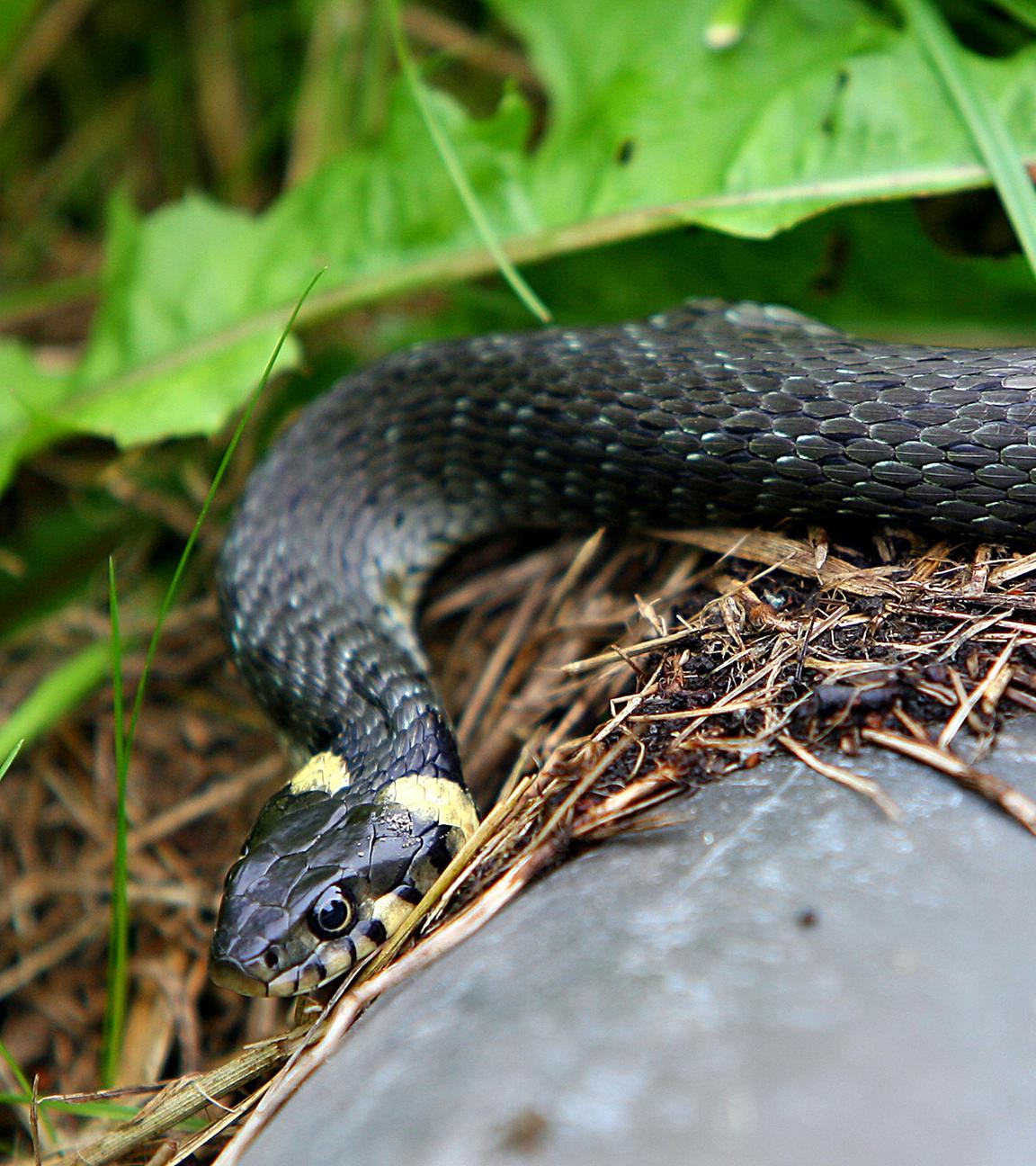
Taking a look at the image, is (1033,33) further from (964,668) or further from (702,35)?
(964,668)

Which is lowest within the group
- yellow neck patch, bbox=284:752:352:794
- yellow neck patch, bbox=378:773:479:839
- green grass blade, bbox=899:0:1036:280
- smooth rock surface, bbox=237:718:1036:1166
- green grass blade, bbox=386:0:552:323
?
yellow neck patch, bbox=378:773:479:839

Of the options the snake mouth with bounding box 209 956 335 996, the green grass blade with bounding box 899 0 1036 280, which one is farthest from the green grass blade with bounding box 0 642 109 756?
the green grass blade with bounding box 899 0 1036 280

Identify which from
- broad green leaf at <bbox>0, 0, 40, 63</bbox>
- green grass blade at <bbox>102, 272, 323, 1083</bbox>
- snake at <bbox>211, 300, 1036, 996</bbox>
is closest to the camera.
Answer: green grass blade at <bbox>102, 272, 323, 1083</bbox>

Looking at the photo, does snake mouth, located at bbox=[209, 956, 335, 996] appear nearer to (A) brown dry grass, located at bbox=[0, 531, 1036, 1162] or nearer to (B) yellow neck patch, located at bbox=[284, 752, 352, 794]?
(A) brown dry grass, located at bbox=[0, 531, 1036, 1162]

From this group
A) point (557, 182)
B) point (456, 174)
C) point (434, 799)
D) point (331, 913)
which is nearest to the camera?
point (331, 913)

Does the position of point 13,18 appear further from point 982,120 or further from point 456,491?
point 982,120

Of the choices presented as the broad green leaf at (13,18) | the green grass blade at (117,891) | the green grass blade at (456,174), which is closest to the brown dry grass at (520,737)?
the green grass blade at (117,891)

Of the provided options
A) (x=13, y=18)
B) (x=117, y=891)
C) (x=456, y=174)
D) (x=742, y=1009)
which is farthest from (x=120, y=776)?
(x=13, y=18)
